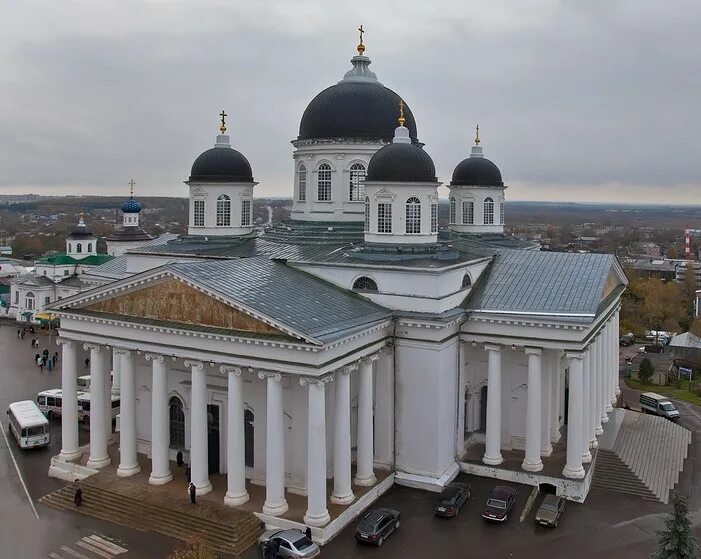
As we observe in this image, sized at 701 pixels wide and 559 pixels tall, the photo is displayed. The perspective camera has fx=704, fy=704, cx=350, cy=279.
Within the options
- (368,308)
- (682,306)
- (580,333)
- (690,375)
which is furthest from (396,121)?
(682,306)

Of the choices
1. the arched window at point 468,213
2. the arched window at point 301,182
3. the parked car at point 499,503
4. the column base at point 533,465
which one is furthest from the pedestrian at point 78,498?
the arched window at point 468,213

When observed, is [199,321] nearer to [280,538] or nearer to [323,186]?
[280,538]

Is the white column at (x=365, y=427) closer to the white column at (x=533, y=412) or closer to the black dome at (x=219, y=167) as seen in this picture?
the white column at (x=533, y=412)

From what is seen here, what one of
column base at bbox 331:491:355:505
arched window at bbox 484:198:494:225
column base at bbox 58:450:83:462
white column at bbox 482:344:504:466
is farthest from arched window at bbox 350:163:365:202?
column base at bbox 58:450:83:462

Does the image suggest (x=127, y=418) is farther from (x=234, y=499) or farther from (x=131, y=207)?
(x=131, y=207)

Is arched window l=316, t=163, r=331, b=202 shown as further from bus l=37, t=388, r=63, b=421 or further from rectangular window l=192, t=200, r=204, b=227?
bus l=37, t=388, r=63, b=421

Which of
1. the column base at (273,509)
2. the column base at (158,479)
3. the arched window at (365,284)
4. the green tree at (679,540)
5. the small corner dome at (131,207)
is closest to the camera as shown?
the green tree at (679,540)
